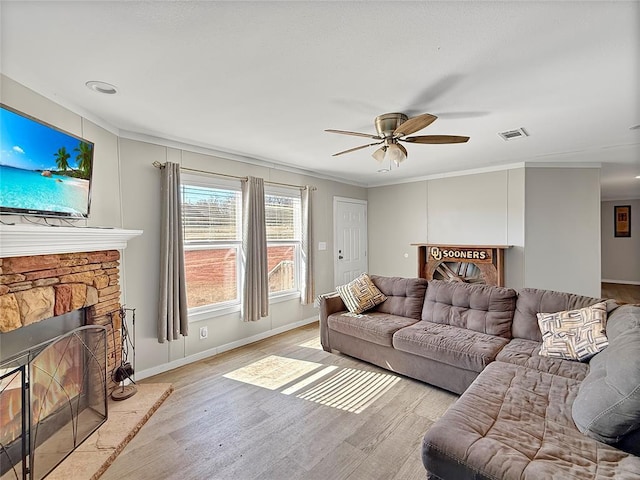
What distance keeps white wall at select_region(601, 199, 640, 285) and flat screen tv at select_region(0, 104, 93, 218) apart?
10.9m

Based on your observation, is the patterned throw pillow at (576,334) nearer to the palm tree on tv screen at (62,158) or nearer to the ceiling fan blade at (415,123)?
the ceiling fan blade at (415,123)

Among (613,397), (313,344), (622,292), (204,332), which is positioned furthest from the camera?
(622,292)

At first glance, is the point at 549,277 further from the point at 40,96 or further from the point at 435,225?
the point at 40,96

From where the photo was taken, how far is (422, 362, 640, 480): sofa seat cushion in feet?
4.22

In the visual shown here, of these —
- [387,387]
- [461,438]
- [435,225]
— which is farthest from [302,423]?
[435,225]

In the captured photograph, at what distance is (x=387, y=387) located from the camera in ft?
9.56

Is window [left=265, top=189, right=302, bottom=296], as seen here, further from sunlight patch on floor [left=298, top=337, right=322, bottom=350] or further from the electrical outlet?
the electrical outlet

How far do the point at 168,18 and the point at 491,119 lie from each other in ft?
8.67

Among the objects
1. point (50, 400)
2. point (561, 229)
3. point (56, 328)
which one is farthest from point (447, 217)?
point (50, 400)

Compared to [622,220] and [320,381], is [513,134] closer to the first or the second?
[320,381]

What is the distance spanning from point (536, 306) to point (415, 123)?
2.01 m

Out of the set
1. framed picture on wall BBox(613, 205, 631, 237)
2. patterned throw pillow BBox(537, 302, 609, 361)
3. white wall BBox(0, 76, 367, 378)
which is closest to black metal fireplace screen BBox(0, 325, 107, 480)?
white wall BBox(0, 76, 367, 378)

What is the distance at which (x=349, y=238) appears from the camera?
229 inches

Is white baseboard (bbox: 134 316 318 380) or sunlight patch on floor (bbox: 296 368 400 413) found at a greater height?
white baseboard (bbox: 134 316 318 380)
